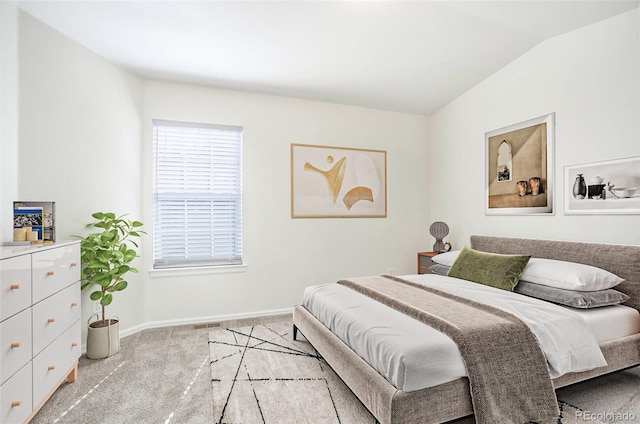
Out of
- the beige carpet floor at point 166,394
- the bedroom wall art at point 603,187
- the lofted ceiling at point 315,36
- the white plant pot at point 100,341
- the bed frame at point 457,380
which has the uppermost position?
the lofted ceiling at point 315,36

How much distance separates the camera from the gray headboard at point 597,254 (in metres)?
2.52

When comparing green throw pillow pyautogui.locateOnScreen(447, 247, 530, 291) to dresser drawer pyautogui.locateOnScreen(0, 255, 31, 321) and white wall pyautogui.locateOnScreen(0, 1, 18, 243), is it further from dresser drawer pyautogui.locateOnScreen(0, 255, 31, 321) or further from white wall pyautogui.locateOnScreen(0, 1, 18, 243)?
white wall pyautogui.locateOnScreen(0, 1, 18, 243)

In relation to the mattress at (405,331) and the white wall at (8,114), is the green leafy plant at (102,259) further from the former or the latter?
the mattress at (405,331)

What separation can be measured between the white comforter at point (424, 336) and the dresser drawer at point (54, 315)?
69.4 inches

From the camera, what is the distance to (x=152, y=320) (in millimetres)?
3613

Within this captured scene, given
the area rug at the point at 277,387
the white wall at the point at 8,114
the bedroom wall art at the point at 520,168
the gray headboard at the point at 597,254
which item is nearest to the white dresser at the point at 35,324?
the white wall at the point at 8,114

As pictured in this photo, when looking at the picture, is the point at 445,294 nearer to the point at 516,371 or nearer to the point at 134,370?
the point at 516,371

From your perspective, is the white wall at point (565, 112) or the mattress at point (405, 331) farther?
the white wall at point (565, 112)

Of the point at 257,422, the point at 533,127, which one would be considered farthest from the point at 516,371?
the point at 533,127

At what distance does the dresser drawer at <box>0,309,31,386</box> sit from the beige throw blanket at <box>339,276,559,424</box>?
2.19m

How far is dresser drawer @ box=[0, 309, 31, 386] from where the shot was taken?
5.39 ft

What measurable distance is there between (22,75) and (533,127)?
4.44 meters

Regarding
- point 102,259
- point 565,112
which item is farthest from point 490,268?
point 102,259

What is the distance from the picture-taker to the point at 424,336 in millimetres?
1840
